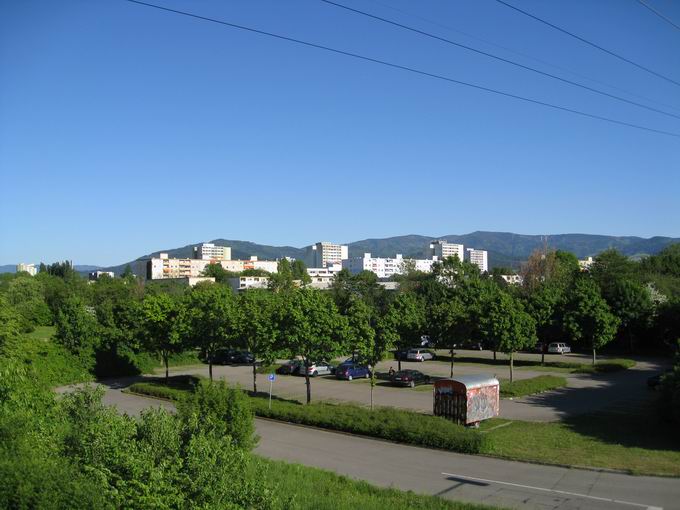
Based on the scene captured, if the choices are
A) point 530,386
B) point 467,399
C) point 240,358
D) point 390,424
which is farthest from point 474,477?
point 240,358

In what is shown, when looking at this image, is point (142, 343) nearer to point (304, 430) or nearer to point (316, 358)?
point (316, 358)

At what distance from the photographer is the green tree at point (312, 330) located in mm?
28703

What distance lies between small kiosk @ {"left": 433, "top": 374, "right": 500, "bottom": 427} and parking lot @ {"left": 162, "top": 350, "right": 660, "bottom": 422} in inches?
88.6

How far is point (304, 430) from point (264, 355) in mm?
6283

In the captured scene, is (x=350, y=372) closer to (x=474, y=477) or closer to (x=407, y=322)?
(x=407, y=322)

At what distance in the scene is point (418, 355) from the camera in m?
50.8

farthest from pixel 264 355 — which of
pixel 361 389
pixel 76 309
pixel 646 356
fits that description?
pixel 646 356

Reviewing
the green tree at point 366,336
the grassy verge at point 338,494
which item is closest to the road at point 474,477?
the grassy verge at point 338,494

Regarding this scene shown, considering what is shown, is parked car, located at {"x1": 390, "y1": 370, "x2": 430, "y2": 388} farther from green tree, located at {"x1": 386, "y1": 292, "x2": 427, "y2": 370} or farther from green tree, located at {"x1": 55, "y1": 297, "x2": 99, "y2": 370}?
green tree, located at {"x1": 55, "y1": 297, "x2": 99, "y2": 370}

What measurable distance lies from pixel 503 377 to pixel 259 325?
63.8ft

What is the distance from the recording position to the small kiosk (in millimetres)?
24375

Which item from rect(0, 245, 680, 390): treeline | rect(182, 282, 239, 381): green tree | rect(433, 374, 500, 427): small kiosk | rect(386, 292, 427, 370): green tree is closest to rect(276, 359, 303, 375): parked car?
rect(0, 245, 680, 390): treeline

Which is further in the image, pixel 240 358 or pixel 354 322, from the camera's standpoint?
pixel 240 358

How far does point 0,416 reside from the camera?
1188 cm
